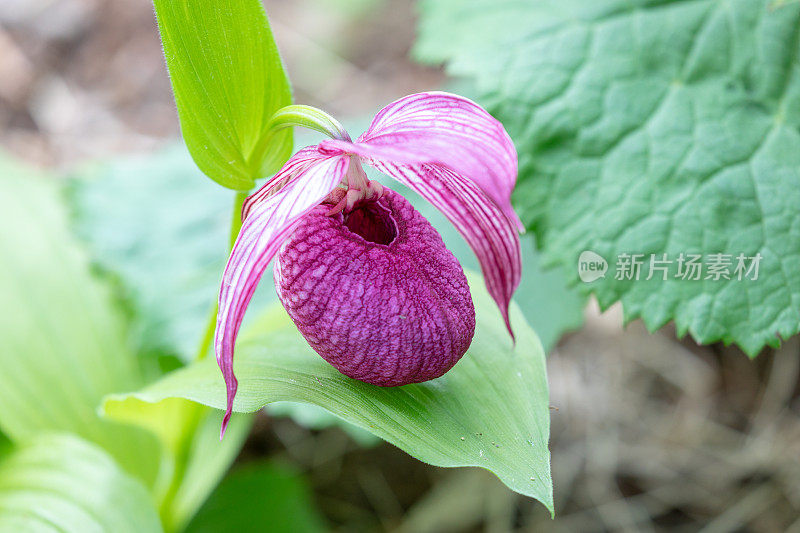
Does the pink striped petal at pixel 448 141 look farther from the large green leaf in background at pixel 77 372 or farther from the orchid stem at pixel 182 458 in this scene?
the large green leaf in background at pixel 77 372

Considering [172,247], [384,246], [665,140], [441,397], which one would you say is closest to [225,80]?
[384,246]

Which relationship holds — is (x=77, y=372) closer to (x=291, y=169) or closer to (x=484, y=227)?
(x=291, y=169)

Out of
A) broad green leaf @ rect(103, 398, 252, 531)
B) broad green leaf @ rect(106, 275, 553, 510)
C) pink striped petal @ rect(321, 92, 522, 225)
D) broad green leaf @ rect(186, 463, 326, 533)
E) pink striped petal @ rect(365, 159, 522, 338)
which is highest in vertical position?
pink striped petal @ rect(321, 92, 522, 225)

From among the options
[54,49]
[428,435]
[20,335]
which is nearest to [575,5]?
[428,435]

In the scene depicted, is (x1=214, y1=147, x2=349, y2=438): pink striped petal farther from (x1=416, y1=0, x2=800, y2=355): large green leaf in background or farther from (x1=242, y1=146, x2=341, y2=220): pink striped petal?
(x1=416, y1=0, x2=800, y2=355): large green leaf in background

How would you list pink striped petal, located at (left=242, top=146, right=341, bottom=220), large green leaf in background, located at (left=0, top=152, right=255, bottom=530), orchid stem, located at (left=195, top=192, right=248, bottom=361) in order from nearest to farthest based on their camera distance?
1. pink striped petal, located at (left=242, top=146, right=341, bottom=220)
2. orchid stem, located at (left=195, top=192, right=248, bottom=361)
3. large green leaf in background, located at (left=0, top=152, right=255, bottom=530)

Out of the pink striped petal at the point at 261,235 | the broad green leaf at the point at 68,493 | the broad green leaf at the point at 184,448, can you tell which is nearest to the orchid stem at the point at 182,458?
the broad green leaf at the point at 184,448

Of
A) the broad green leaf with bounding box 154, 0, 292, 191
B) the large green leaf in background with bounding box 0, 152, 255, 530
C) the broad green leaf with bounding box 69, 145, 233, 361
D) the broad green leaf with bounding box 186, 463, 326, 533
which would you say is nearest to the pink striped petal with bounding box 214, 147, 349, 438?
the broad green leaf with bounding box 154, 0, 292, 191
